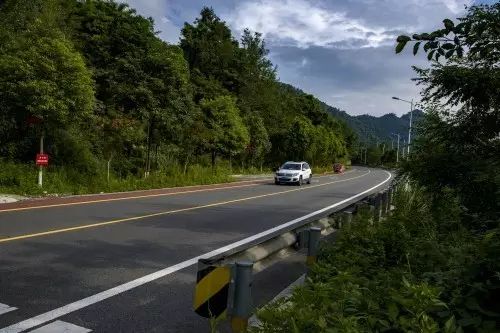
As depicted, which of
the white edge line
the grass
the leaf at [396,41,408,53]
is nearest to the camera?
the leaf at [396,41,408,53]

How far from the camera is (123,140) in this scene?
27.2 m

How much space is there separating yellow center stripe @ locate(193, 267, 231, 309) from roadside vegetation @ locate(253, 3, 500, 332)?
0.43 m

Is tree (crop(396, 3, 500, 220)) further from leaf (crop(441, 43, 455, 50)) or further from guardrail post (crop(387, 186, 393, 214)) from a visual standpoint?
guardrail post (crop(387, 186, 393, 214))

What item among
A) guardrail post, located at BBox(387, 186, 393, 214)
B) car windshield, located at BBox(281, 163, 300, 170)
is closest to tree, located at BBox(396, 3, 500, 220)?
guardrail post, located at BBox(387, 186, 393, 214)

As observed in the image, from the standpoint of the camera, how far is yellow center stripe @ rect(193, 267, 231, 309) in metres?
3.54

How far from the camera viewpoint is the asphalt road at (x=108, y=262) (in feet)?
17.1

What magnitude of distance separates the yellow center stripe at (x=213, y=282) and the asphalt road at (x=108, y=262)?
166 cm

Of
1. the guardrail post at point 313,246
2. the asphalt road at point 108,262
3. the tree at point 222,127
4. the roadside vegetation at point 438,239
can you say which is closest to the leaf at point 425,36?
the roadside vegetation at point 438,239

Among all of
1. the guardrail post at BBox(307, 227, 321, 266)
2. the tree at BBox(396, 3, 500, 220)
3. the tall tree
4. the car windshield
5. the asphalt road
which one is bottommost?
the asphalt road

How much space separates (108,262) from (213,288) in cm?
455

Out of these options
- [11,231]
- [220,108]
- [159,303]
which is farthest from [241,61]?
[159,303]

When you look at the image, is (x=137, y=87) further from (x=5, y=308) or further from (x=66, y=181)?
(x=5, y=308)

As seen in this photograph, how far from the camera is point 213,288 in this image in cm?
357

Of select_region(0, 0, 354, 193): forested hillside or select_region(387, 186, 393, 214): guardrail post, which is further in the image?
select_region(0, 0, 354, 193): forested hillside
